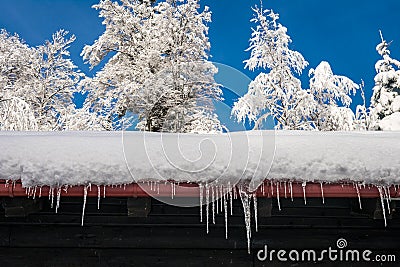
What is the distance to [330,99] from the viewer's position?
13688 millimetres

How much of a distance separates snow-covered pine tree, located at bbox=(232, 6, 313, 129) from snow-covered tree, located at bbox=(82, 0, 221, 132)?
179cm

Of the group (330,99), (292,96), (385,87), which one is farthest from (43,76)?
(385,87)

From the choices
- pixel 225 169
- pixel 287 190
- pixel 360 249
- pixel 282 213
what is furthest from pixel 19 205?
pixel 360 249

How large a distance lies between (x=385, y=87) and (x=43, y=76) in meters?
16.4

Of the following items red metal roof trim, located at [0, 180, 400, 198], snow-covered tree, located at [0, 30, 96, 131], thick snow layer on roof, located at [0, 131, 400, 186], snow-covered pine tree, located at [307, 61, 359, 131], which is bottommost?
red metal roof trim, located at [0, 180, 400, 198]

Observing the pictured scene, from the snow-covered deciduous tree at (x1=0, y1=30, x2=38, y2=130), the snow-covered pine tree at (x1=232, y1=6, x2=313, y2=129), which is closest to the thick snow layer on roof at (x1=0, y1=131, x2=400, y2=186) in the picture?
the snow-covered pine tree at (x1=232, y1=6, x2=313, y2=129)

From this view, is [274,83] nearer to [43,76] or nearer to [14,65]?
[43,76]

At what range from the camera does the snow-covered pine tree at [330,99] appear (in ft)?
44.1

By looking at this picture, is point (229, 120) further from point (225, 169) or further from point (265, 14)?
point (225, 169)

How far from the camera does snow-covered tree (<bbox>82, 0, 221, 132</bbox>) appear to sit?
46.9ft

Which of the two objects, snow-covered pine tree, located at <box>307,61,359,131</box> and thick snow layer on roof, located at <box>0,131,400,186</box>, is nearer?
thick snow layer on roof, located at <box>0,131,400,186</box>

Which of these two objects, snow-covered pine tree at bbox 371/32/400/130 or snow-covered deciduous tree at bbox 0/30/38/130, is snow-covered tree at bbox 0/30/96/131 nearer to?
snow-covered deciduous tree at bbox 0/30/38/130

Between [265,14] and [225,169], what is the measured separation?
1317 cm

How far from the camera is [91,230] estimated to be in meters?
3.58
